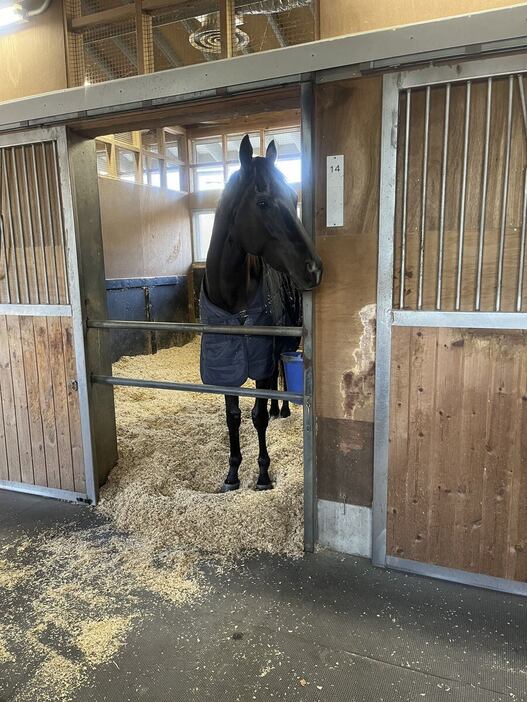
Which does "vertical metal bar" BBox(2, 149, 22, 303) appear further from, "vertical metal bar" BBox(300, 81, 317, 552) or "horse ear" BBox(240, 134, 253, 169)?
"vertical metal bar" BBox(300, 81, 317, 552)

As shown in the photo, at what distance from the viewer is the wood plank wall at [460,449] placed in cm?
158

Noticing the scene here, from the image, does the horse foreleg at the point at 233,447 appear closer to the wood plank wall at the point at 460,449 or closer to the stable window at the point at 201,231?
the wood plank wall at the point at 460,449

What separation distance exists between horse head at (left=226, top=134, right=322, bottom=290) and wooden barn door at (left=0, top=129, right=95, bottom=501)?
2.75 feet

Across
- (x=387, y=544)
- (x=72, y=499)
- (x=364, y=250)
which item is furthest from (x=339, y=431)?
(x=72, y=499)

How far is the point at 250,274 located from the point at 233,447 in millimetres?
923

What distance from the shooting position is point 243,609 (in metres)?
1.61

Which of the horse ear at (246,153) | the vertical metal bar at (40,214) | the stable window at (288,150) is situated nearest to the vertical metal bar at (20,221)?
the vertical metal bar at (40,214)

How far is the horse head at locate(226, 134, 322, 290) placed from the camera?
1.69 metres

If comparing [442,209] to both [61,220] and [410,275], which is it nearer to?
[410,275]

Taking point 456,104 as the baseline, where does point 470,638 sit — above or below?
below

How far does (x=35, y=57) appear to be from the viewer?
2.13 m

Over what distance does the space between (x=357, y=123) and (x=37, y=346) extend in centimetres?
184

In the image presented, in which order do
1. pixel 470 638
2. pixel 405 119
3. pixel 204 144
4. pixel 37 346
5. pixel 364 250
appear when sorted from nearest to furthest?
1. pixel 470 638
2. pixel 405 119
3. pixel 364 250
4. pixel 37 346
5. pixel 204 144

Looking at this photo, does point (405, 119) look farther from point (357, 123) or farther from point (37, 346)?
point (37, 346)
